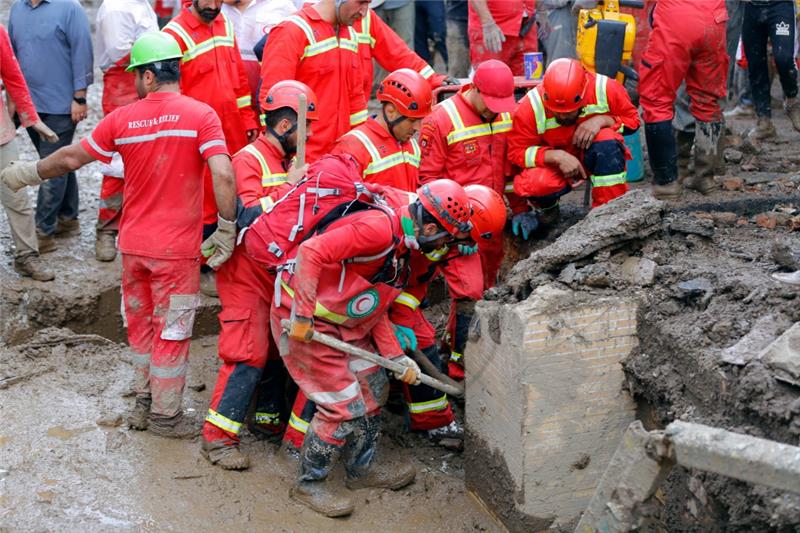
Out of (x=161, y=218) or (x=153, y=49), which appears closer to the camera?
(x=153, y=49)

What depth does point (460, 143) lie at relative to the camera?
6527 millimetres

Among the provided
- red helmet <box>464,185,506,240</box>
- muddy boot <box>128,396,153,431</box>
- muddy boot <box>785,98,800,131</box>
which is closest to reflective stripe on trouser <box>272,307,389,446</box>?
red helmet <box>464,185,506,240</box>

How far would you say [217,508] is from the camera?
17.0ft

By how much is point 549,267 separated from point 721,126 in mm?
3333

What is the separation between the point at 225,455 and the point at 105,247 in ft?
9.07

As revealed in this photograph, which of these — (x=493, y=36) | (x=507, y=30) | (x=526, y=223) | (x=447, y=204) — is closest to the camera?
(x=447, y=204)

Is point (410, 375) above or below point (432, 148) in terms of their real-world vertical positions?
below

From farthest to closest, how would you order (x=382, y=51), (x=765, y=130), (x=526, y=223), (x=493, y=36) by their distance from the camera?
(x=765, y=130)
(x=493, y=36)
(x=382, y=51)
(x=526, y=223)

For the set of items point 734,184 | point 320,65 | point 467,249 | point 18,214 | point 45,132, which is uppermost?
point 320,65

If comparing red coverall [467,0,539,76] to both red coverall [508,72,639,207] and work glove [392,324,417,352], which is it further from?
work glove [392,324,417,352]

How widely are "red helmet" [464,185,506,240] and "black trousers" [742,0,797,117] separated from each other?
431 centimetres

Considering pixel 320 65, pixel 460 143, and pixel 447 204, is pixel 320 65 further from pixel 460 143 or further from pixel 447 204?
pixel 447 204

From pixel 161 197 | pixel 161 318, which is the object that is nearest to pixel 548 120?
pixel 161 197

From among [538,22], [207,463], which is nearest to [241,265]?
[207,463]
